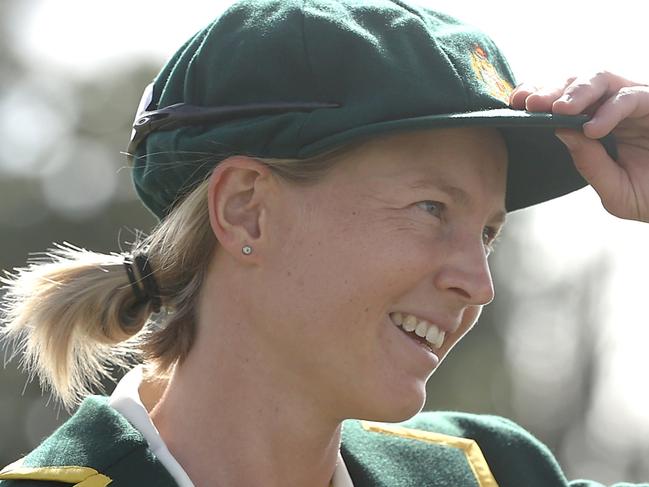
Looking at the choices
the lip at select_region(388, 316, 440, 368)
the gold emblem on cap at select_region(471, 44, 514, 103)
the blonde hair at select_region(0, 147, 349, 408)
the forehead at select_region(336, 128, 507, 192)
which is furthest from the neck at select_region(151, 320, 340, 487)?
the gold emblem on cap at select_region(471, 44, 514, 103)

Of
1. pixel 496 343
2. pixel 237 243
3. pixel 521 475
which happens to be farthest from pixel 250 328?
pixel 496 343

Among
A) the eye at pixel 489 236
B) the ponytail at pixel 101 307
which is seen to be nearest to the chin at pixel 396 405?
the eye at pixel 489 236

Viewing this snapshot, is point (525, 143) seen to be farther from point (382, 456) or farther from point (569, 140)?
point (382, 456)

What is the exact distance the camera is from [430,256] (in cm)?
370

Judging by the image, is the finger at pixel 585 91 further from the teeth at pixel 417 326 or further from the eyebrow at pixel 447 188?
the teeth at pixel 417 326

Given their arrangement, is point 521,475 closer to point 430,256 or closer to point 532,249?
point 430,256

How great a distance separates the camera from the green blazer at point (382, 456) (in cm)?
370

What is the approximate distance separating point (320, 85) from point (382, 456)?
1.08 meters

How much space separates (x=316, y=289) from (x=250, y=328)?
25cm

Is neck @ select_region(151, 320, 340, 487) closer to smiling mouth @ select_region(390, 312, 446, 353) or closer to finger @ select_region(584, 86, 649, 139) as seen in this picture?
smiling mouth @ select_region(390, 312, 446, 353)

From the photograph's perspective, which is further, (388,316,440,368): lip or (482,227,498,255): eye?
(482,227,498,255): eye

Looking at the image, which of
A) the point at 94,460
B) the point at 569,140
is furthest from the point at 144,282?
the point at 569,140

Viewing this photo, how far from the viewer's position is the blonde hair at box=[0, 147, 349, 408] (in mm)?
4008

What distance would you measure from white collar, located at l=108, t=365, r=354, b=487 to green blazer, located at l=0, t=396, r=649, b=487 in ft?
0.14
